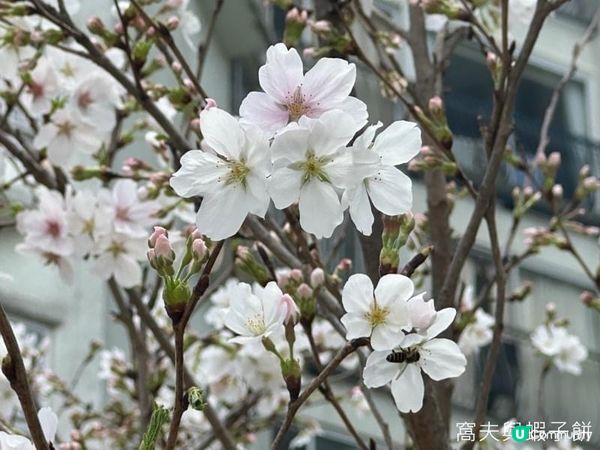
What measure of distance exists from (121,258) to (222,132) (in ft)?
4.76

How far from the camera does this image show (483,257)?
383 inches

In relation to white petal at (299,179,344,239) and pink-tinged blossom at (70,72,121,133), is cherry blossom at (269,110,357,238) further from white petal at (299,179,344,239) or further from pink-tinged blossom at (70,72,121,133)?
pink-tinged blossom at (70,72,121,133)

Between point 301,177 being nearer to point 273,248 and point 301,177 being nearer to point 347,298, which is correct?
point 347,298

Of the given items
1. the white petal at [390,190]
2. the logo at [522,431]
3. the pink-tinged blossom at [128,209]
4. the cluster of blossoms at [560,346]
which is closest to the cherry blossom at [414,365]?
the white petal at [390,190]

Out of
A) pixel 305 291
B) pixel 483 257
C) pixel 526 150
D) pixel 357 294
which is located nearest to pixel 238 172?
pixel 357 294

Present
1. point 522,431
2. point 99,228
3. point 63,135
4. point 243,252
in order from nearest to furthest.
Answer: point 243,252 < point 522,431 < point 99,228 < point 63,135

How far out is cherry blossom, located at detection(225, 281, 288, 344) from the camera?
1.63 meters

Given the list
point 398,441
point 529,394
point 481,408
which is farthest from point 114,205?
point 529,394

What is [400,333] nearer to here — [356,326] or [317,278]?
[356,326]

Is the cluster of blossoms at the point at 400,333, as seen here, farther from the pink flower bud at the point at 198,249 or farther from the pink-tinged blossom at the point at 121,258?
the pink-tinged blossom at the point at 121,258

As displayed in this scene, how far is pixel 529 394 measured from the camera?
10414mm

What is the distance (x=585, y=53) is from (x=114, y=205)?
10284mm

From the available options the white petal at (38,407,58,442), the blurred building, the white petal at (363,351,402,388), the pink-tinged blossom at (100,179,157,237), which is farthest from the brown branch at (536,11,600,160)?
the blurred building

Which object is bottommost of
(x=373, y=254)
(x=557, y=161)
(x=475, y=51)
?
(x=373, y=254)
